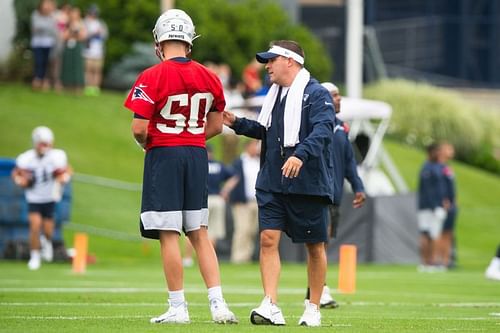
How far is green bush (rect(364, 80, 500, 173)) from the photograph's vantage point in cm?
3812

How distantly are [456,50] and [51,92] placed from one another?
674 inches

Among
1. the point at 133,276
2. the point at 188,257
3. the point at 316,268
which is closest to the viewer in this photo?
the point at 316,268

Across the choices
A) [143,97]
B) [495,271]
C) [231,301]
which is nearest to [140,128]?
[143,97]

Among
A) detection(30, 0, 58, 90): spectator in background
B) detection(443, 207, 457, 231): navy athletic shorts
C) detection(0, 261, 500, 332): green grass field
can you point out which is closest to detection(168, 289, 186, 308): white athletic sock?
detection(0, 261, 500, 332): green grass field

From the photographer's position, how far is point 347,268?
15906 millimetres

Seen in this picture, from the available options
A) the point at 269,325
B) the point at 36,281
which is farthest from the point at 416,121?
the point at 269,325

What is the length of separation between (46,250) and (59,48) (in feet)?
34.6

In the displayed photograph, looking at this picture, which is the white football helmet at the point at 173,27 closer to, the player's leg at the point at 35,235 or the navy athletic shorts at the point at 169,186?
the navy athletic shorts at the point at 169,186

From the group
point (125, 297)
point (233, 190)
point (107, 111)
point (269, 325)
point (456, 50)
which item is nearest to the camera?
point (269, 325)

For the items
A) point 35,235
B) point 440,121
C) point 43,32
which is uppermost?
point 43,32

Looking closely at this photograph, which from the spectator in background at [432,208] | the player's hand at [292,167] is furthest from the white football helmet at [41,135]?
the player's hand at [292,167]

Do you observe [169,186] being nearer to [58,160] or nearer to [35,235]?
[35,235]

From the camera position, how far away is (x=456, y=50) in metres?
46.9

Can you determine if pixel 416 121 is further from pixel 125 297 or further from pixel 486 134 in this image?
pixel 125 297
